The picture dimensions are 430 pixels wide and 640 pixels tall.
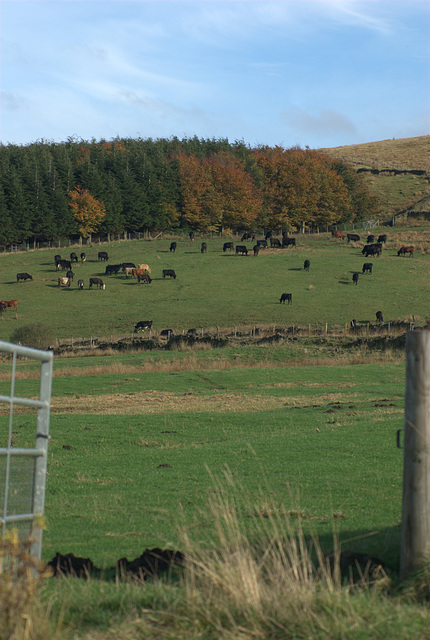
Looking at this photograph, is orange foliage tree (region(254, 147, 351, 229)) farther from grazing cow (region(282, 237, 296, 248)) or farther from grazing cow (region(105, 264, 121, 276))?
grazing cow (region(105, 264, 121, 276))

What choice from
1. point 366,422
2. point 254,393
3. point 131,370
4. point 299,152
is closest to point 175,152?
point 299,152

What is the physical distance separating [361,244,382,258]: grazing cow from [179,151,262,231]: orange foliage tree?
43850mm

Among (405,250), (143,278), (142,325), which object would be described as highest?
(405,250)

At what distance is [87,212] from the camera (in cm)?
12850

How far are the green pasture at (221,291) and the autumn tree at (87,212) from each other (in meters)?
24.8

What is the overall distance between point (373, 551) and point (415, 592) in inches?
52.3

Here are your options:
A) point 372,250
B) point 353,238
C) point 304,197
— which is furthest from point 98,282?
point 304,197

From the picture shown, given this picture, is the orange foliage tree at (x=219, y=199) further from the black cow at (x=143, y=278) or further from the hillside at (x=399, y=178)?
the black cow at (x=143, y=278)

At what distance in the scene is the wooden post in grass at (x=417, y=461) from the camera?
21.3 feet

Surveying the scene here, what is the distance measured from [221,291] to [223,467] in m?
64.9

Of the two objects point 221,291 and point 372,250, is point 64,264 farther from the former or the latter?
point 372,250

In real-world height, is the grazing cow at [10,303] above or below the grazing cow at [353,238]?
below

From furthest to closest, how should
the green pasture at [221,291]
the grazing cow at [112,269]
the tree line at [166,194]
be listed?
the tree line at [166,194], the grazing cow at [112,269], the green pasture at [221,291]

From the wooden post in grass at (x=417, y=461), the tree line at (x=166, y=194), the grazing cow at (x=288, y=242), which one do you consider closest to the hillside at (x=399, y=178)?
the tree line at (x=166, y=194)
